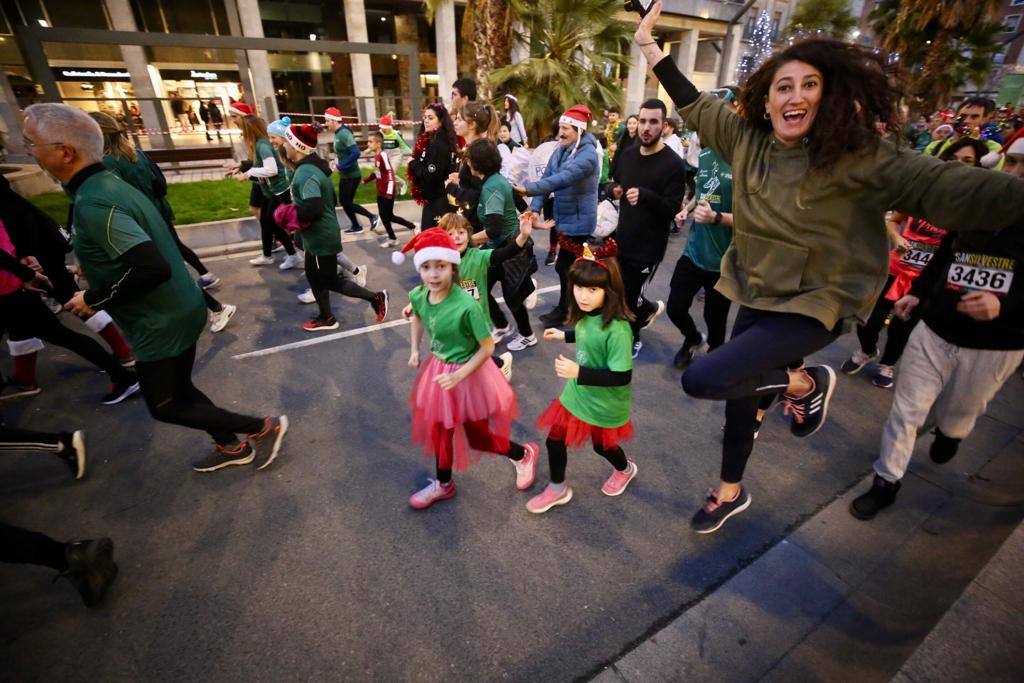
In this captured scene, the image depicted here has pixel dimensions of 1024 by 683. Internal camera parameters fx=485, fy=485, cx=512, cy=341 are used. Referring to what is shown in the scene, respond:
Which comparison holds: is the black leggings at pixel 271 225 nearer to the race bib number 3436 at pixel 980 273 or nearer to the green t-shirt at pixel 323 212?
the green t-shirt at pixel 323 212

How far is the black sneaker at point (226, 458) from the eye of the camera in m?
3.37

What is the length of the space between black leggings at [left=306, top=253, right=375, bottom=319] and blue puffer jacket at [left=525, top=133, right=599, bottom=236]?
2156 millimetres

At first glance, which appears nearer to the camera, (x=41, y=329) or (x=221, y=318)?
(x=41, y=329)

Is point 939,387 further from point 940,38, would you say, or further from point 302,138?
point 940,38

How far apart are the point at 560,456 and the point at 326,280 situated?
3569 mm

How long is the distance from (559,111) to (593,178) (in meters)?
7.71

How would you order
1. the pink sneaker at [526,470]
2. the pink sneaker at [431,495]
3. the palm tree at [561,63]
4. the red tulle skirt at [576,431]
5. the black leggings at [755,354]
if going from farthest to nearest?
the palm tree at [561,63] → the pink sneaker at [526,470] → the pink sneaker at [431,495] → the red tulle skirt at [576,431] → the black leggings at [755,354]

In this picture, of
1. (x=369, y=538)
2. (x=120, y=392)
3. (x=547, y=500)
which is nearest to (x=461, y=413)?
(x=547, y=500)

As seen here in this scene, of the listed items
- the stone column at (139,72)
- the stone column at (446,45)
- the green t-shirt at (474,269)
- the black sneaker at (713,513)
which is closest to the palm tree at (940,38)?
the stone column at (446,45)

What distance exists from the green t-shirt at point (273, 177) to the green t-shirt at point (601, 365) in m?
5.26

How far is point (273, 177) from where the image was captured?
21.1 ft

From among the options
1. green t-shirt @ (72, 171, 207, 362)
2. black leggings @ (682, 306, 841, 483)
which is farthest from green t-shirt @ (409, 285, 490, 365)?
green t-shirt @ (72, 171, 207, 362)

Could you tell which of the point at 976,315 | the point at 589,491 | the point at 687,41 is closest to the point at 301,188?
the point at 589,491

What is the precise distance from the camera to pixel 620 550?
2.72 meters
